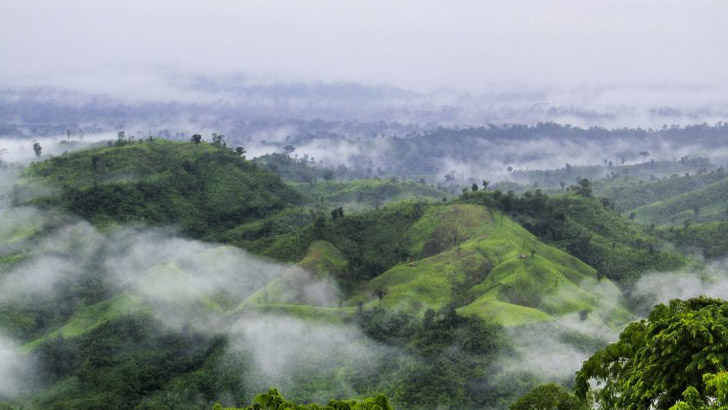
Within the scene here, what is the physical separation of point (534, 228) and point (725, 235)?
2153 inches

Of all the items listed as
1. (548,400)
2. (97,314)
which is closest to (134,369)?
(97,314)

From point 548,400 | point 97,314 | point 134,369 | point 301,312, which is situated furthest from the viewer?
point 97,314

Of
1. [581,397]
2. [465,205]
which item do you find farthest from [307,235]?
[581,397]

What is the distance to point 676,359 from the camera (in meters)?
25.7

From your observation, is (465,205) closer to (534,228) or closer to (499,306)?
(534,228)

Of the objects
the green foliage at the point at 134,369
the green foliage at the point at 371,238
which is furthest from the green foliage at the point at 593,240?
the green foliage at the point at 134,369

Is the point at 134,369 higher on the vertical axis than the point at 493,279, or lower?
lower

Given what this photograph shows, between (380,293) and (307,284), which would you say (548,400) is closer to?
(380,293)

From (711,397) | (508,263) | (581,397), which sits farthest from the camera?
(508,263)

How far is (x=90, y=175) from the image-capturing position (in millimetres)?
198750

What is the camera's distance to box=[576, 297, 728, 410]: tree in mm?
24609

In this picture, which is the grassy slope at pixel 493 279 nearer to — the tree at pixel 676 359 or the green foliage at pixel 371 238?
the green foliage at pixel 371 238

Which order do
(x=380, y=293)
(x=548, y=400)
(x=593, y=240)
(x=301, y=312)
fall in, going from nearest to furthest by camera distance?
1. (x=548, y=400)
2. (x=301, y=312)
3. (x=380, y=293)
4. (x=593, y=240)

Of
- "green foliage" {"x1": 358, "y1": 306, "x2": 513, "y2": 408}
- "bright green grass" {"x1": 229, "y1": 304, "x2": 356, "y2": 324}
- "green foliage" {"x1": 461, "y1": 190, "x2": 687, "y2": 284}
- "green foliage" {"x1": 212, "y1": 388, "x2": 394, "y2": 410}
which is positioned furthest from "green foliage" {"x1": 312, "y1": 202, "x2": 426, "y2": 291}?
"green foliage" {"x1": 212, "y1": 388, "x2": 394, "y2": 410}
